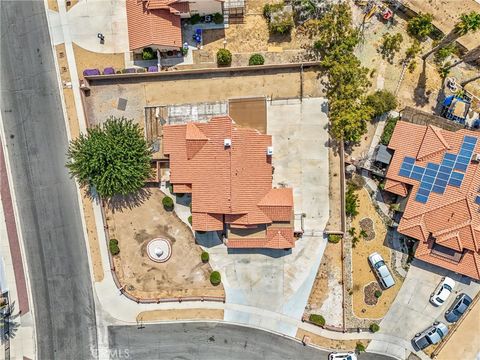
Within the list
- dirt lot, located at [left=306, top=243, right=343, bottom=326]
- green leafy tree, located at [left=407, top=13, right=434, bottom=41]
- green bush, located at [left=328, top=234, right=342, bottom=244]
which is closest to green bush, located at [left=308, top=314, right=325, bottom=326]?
dirt lot, located at [left=306, top=243, right=343, bottom=326]

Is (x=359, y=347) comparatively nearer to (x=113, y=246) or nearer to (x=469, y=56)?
(x=113, y=246)

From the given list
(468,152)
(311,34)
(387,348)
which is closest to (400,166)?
(468,152)

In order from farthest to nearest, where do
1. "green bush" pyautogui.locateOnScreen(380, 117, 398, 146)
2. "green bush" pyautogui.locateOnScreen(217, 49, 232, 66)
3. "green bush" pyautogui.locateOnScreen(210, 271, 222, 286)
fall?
"green bush" pyautogui.locateOnScreen(210, 271, 222, 286) → "green bush" pyautogui.locateOnScreen(217, 49, 232, 66) → "green bush" pyautogui.locateOnScreen(380, 117, 398, 146)

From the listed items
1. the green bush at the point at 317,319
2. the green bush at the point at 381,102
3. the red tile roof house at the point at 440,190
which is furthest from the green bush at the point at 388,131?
the green bush at the point at 317,319

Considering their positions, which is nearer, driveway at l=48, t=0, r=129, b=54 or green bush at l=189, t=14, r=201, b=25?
green bush at l=189, t=14, r=201, b=25

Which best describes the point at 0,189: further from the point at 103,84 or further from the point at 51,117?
the point at 103,84

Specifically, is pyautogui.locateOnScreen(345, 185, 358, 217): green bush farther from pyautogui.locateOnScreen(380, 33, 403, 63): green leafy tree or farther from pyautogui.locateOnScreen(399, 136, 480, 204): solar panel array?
pyautogui.locateOnScreen(380, 33, 403, 63): green leafy tree

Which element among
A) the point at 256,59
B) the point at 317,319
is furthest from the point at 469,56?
the point at 317,319
